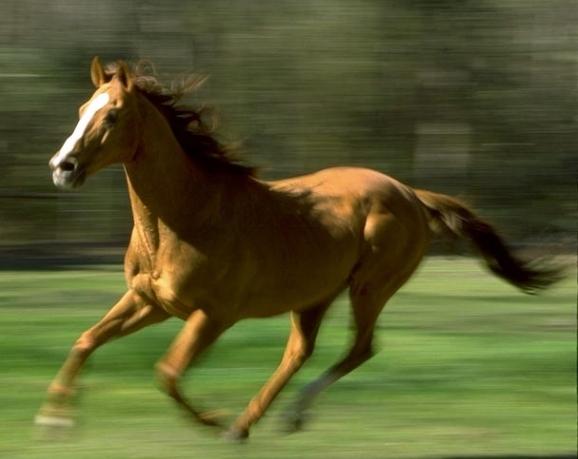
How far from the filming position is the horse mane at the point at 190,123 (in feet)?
23.2

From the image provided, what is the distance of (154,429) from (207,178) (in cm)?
128

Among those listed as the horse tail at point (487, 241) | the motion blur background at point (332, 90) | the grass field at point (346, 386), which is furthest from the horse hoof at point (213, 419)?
the motion blur background at point (332, 90)

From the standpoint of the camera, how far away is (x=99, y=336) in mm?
7012

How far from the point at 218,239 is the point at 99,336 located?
74 centimetres

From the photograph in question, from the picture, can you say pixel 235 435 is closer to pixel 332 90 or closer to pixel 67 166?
pixel 67 166

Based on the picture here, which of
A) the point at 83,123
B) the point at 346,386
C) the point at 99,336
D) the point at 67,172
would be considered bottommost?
the point at 346,386

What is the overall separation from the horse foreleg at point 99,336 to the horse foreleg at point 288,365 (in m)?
0.65

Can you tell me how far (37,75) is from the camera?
1733 centimetres

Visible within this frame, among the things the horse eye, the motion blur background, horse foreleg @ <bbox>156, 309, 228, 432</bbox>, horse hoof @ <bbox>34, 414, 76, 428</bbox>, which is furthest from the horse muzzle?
the motion blur background

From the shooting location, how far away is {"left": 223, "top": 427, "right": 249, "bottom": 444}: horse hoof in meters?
7.09

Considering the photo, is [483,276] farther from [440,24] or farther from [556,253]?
[556,253]

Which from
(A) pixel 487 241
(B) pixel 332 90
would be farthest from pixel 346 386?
(B) pixel 332 90

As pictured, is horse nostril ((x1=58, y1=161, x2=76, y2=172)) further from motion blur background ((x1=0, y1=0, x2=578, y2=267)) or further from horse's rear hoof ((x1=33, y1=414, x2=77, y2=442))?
motion blur background ((x1=0, y1=0, x2=578, y2=267))

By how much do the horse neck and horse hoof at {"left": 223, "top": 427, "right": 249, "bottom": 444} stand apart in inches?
38.5
